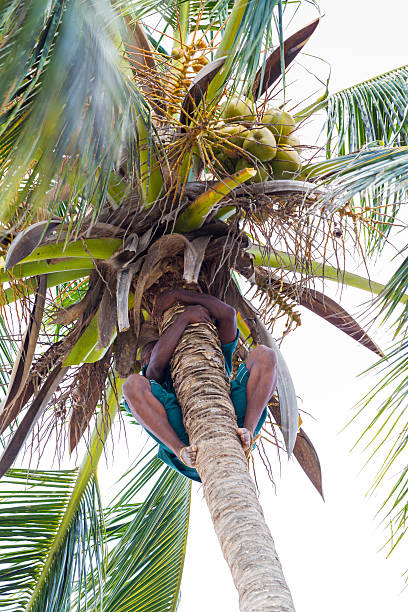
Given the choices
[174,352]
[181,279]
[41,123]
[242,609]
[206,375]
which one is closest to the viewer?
[242,609]

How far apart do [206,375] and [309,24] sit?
1.84 meters

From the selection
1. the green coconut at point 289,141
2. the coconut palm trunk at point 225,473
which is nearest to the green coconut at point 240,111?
the green coconut at point 289,141

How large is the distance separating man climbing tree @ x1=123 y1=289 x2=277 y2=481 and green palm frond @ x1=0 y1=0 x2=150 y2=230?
902mm

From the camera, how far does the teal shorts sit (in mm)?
2975

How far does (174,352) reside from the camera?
9.96ft

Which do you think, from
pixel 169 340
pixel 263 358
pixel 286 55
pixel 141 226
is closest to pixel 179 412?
pixel 169 340

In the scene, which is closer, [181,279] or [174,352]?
[174,352]

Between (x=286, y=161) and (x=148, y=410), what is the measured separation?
48.6 inches

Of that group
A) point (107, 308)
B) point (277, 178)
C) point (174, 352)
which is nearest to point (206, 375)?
point (174, 352)

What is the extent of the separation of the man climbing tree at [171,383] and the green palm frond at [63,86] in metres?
0.90

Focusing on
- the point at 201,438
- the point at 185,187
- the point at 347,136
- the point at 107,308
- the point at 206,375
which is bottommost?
the point at 201,438

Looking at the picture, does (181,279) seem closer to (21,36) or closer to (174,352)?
(174,352)

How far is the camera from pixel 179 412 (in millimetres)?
2980

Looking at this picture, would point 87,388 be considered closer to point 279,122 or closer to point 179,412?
point 179,412
